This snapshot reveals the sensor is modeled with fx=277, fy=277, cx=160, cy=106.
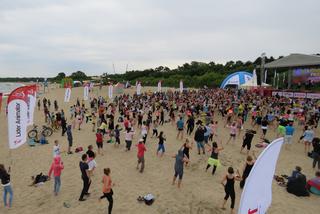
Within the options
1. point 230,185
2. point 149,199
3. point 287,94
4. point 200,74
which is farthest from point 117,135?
point 200,74

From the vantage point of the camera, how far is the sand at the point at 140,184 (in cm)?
775

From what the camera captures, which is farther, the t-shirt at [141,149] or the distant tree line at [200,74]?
the distant tree line at [200,74]

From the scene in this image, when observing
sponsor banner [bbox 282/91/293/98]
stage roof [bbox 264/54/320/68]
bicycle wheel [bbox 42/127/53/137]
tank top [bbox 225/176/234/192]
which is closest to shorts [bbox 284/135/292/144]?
tank top [bbox 225/176/234/192]

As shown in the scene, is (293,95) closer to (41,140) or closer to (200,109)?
(200,109)

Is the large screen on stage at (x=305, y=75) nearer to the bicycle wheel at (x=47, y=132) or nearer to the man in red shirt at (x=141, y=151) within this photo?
the man in red shirt at (x=141, y=151)

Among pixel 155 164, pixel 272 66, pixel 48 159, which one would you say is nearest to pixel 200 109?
pixel 155 164

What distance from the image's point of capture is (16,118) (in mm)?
9227

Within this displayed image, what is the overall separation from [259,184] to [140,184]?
6.09 meters

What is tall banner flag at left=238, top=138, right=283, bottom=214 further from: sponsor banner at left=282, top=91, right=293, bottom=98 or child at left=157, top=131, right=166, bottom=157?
sponsor banner at left=282, top=91, right=293, bottom=98

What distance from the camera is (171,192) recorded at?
855 cm

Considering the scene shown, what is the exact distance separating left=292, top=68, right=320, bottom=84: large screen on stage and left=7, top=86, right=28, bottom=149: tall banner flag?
30473mm

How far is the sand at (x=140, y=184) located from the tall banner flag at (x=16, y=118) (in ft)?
5.27

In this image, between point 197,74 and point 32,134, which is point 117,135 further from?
point 197,74

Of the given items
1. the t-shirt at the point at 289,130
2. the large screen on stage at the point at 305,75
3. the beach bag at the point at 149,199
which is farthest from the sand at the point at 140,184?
the large screen on stage at the point at 305,75
